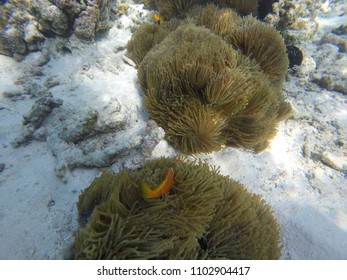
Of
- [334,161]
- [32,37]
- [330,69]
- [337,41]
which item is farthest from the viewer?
[337,41]

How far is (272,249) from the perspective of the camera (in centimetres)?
224

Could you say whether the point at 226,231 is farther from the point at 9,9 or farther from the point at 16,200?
the point at 9,9

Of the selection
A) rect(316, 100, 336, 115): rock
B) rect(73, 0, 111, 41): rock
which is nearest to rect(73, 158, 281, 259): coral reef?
rect(316, 100, 336, 115): rock

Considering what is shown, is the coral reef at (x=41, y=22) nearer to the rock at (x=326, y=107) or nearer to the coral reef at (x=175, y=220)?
the coral reef at (x=175, y=220)

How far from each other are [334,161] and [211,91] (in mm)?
2230

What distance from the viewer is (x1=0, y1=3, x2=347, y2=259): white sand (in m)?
2.46

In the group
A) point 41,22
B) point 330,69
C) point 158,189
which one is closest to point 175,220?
point 158,189

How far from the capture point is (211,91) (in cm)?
305

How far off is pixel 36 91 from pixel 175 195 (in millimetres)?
3052

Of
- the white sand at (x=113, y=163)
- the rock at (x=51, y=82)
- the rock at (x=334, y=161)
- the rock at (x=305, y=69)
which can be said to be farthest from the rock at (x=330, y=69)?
the rock at (x=51, y=82)

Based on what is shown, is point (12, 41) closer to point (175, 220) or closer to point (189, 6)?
point (189, 6)

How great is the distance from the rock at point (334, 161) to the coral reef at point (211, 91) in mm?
846

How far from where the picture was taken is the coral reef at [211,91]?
3053 mm
